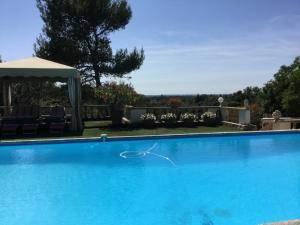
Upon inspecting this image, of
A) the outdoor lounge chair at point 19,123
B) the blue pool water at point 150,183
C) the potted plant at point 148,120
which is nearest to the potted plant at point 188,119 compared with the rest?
the potted plant at point 148,120

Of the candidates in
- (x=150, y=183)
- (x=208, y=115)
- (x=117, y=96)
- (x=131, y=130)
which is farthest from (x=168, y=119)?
(x=150, y=183)

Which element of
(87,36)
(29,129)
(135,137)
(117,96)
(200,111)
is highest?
(87,36)

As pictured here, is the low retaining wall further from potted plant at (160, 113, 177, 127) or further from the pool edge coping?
the pool edge coping

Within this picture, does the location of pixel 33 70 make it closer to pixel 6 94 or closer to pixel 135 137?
pixel 6 94

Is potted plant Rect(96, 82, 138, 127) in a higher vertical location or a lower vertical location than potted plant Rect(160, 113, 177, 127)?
higher

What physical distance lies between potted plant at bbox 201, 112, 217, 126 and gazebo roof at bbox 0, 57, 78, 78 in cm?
570

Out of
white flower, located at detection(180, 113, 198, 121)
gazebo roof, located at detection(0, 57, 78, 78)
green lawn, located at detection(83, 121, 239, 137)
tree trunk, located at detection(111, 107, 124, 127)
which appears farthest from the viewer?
white flower, located at detection(180, 113, 198, 121)

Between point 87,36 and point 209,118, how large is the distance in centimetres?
968

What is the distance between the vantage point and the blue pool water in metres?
6.31

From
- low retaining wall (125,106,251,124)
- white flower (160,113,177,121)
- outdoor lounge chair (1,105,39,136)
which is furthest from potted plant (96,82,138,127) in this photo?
outdoor lounge chair (1,105,39,136)

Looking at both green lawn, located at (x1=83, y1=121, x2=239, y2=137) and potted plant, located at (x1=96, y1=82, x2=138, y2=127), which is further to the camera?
potted plant, located at (x1=96, y1=82, x2=138, y2=127)

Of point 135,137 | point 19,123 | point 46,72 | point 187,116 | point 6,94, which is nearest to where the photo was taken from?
point 135,137

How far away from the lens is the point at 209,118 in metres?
16.4

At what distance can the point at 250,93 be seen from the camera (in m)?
35.2
